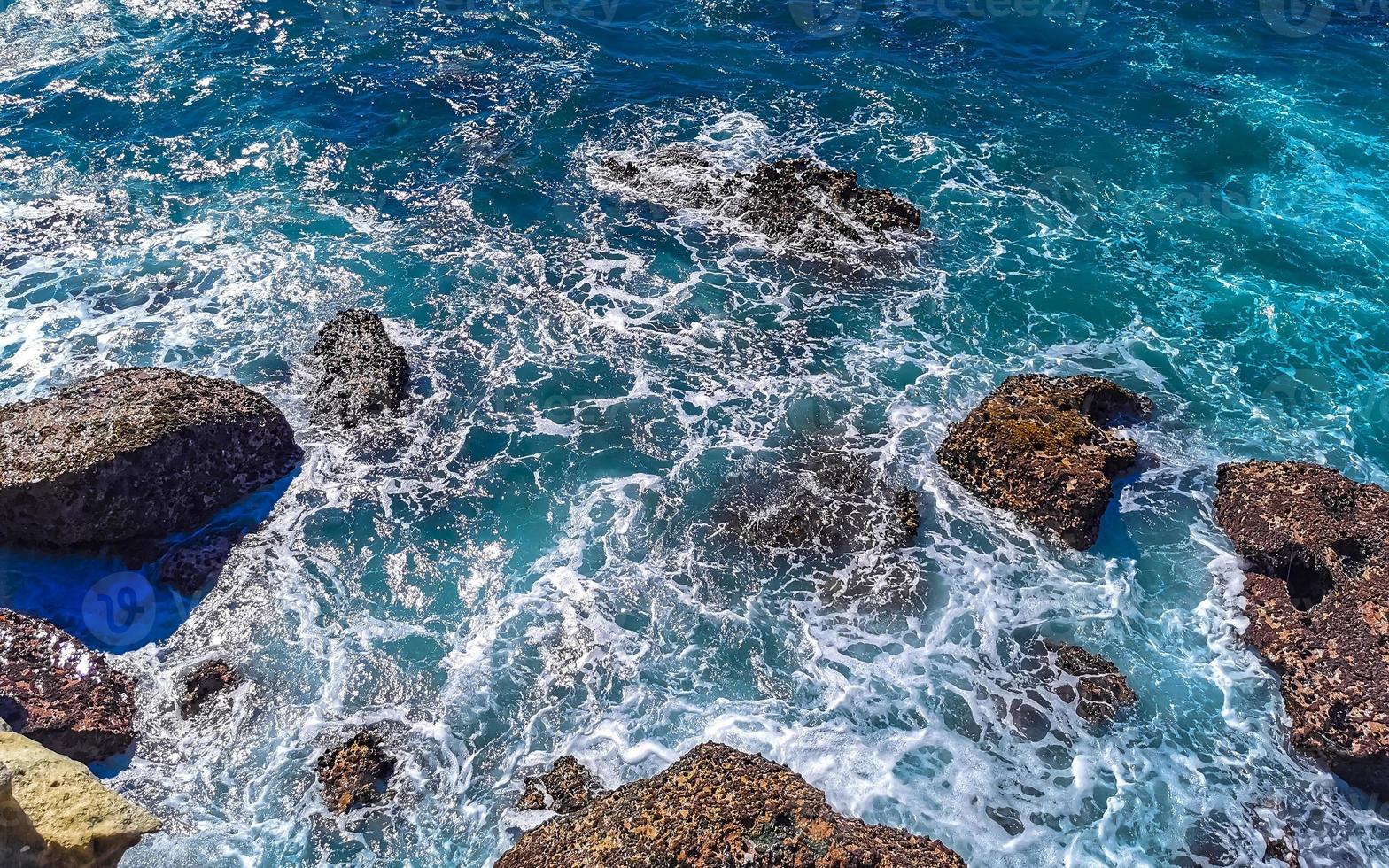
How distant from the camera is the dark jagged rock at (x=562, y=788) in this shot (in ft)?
35.6

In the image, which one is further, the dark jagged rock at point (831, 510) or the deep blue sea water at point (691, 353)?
the dark jagged rock at point (831, 510)

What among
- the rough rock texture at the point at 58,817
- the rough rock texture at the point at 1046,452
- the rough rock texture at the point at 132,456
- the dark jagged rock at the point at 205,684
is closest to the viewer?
the rough rock texture at the point at 58,817

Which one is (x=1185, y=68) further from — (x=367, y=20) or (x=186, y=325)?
(x=186, y=325)

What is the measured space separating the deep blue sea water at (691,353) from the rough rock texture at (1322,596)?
0.47 metres

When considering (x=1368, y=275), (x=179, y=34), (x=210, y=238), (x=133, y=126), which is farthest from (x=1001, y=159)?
(x=179, y=34)

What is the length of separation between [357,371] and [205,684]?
6.61m

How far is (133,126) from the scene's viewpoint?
929 inches

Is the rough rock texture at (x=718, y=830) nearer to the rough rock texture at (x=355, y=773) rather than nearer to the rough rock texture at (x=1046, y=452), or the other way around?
the rough rock texture at (x=355, y=773)

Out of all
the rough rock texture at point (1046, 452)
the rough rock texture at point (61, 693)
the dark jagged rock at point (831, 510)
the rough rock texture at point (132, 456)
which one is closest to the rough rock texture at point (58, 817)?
the rough rock texture at point (61, 693)


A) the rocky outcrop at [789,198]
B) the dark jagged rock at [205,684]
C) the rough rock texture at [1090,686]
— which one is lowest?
the dark jagged rock at [205,684]

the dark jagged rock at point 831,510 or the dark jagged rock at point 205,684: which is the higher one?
the dark jagged rock at point 831,510

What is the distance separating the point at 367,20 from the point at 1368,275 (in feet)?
99.7

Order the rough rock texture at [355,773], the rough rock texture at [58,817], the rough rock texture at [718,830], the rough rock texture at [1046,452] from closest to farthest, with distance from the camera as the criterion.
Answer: the rough rock texture at [58,817]
the rough rock texture at [718,830]
the rough rock texture at [355,773]
the rough rock texture at [1046,452]

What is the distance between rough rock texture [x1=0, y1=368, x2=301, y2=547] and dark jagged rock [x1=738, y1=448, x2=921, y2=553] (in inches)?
342
